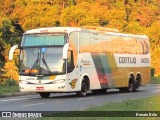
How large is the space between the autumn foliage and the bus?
84.2 feet

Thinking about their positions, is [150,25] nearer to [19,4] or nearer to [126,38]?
[19,4]

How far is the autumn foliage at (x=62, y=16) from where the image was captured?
5806cm

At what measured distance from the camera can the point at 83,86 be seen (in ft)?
87.2

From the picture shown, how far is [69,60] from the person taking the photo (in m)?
25.1

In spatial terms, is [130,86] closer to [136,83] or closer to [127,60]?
[136,83]

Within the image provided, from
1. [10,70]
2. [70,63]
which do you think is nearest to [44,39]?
[70,63]

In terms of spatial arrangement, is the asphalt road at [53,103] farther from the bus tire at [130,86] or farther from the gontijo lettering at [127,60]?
the bus tire at [130,86]

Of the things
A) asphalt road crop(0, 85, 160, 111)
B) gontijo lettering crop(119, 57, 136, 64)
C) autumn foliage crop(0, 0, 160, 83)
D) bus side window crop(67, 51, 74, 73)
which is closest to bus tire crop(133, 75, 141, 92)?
gontijo lettering crop(119, 57, 136, 64)

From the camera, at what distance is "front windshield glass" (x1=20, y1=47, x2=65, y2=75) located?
24.8 m

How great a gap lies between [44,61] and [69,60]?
3.96 ft

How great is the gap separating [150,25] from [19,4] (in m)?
19.7

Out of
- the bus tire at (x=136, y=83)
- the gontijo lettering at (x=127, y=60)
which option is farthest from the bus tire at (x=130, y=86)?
the gontijo lettering at (x=127, y=60)

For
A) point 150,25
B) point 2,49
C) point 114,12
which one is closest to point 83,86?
point 2,49

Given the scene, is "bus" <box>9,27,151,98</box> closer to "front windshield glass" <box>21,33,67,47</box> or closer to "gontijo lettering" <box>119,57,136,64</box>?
"front windshield glass" <box>21,33,67,47</box>
